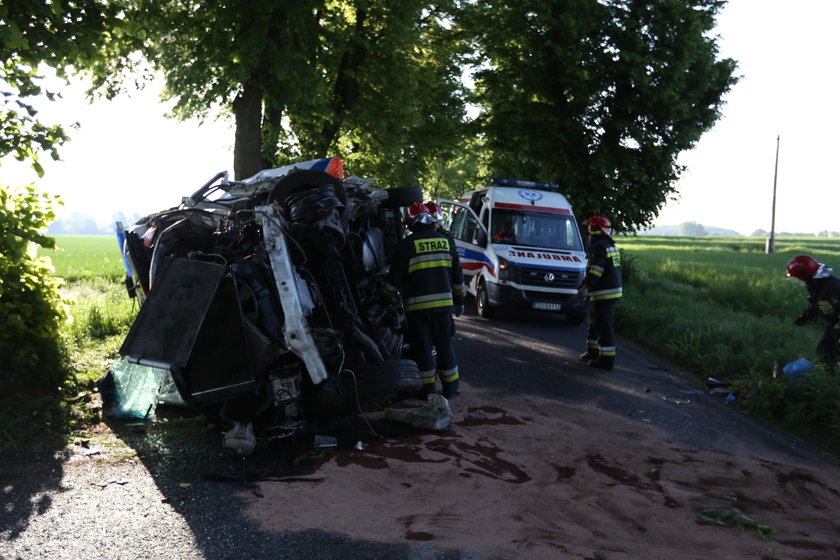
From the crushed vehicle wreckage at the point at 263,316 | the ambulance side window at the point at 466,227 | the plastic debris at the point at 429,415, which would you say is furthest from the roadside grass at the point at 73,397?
the ambulance side window at the point at 466,227

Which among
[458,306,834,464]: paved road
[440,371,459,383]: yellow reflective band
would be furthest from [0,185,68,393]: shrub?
[458,306,834,464]: paved road

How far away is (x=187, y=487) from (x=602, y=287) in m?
7.00

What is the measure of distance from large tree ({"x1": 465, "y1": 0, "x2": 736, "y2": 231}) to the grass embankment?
104 inches

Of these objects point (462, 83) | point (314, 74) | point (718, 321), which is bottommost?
point (718, 321)

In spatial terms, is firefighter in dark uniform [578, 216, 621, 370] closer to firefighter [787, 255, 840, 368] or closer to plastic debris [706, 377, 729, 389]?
plastic debris [706, 377, 729, 389]

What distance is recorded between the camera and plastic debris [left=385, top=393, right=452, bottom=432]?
7145mm

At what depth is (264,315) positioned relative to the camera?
20.7 ft

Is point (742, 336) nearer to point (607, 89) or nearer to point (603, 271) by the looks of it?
point (603, 271)

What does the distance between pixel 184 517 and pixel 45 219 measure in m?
4.67

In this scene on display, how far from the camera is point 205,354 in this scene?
6223 mm

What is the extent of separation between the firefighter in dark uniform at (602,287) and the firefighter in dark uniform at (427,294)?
3.35 meters

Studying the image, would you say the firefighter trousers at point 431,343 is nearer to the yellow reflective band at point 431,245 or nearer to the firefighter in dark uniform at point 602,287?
the yellow reflective band at point 431,245

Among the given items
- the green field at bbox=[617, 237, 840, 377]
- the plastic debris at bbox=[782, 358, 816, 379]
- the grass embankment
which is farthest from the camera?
the green field at bbox=[617, 237, 840, 377]

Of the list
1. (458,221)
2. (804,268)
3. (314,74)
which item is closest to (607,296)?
(804,268)
